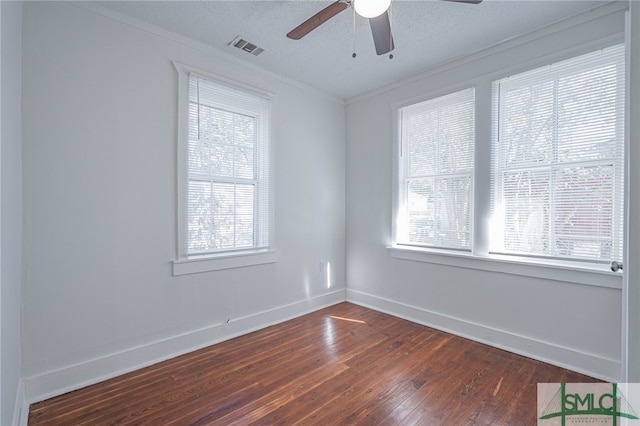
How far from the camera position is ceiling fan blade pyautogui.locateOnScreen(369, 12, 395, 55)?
1.81 metres

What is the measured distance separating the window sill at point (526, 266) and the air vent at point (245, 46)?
2.67m

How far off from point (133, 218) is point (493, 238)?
3267 millimetres

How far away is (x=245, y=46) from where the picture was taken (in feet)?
9.12

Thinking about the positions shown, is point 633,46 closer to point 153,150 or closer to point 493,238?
point 493,238

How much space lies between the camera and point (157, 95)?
8.26ft

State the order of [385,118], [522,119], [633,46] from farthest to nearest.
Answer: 1. [385,118]
2. [522,119]
3. [633,46]

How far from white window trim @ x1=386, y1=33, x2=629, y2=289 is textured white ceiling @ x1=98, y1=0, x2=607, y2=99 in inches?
11.7

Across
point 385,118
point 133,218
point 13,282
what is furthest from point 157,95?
point 385,118

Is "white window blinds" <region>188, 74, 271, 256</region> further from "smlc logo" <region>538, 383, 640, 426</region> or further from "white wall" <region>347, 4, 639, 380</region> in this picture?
"smlc logo" <region>538, 383, 640, 426</region>

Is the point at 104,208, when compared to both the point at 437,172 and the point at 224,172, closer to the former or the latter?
the point at 224,172

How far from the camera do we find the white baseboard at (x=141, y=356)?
2.01m

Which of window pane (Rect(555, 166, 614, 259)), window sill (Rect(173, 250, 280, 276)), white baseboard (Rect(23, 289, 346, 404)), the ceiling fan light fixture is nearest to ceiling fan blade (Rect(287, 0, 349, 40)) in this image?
the ceiling fan light fixture

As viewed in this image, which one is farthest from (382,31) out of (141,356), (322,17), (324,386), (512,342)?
(141,356)

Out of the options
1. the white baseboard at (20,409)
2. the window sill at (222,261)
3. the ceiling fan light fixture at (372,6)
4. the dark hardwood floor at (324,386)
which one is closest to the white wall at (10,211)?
the white baseboard at (20,409)
